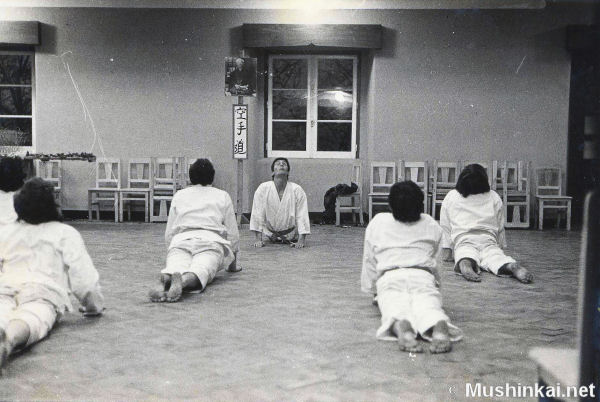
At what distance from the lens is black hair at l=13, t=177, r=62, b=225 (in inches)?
147

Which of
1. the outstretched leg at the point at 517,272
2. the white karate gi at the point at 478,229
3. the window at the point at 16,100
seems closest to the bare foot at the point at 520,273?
the outstretched leg at the point at 517,272

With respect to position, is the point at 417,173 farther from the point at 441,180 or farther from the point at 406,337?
the point at 406,337

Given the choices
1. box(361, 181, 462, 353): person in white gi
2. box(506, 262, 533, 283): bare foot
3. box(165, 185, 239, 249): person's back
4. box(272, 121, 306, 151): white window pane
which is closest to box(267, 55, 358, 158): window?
box(272, 121, 306, 151): white window pane

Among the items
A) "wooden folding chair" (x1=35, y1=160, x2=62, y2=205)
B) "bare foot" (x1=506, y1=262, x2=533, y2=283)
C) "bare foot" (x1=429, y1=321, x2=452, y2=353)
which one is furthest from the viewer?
"wooden folding chair" (x1=35, y1=160, x2=62, y2=205)

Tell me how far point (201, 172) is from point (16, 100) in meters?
6.73

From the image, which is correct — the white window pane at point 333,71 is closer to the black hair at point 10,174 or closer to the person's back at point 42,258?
the black hair at point 10,174

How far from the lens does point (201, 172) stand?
5.34m

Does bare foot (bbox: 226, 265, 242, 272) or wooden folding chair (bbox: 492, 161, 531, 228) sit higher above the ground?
wooden folding chair (bbox: 492, 161, 531, 228)

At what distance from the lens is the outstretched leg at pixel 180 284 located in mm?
4695

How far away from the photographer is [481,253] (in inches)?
237

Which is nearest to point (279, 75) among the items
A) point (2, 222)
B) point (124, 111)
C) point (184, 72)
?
point (184, 72)

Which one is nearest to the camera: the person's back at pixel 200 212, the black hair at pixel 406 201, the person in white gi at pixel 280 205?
the black hair at pixel 406 201

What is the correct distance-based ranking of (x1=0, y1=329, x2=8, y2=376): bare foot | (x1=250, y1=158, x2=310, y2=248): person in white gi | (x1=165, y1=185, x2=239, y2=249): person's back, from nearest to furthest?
1. (x1=0, y1=329, x2=8, y2=376): bare foot
2. (x1=165, y1=185, x2=239, y2=249): person's back
3. (x1=250, y1=158, x2=310, y2=248): person in white gi

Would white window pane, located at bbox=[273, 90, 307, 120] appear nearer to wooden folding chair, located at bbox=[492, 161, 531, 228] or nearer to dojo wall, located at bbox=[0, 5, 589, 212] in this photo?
dojo wall, located at bbox=[0, 5, 589, 212]
